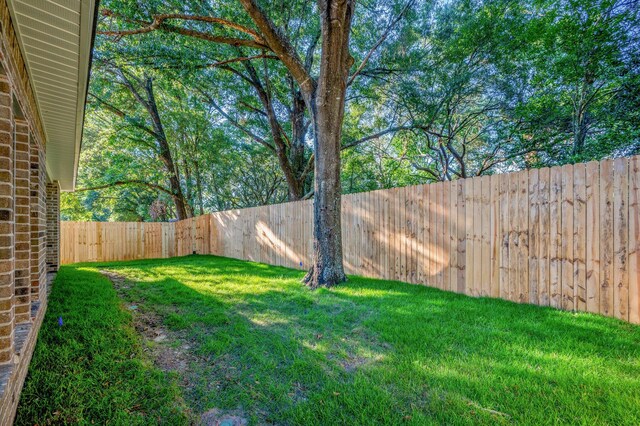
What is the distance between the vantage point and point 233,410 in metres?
1.71

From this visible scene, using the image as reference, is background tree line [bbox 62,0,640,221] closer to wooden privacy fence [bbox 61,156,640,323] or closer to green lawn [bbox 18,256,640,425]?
wooden privacy fence [bbox 61,156,640,323]

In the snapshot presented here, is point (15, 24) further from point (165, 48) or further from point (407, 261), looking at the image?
point (407, 261)

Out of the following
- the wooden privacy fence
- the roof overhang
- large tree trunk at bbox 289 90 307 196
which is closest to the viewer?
the roof overhang

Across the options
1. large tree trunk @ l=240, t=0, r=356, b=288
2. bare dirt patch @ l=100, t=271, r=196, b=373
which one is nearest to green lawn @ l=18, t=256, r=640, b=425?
bare dirt patch @ l=100, t=271, r=196, b=373

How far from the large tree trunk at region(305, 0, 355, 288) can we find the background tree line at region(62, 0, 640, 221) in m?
1.60

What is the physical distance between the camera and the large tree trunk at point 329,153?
14.4ft

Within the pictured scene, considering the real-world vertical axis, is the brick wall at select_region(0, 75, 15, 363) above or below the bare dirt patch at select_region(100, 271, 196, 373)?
above

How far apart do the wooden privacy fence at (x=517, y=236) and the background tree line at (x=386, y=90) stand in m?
3.23

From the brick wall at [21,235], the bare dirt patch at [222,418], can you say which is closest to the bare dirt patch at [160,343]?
the bare dirt patch at [222,418]

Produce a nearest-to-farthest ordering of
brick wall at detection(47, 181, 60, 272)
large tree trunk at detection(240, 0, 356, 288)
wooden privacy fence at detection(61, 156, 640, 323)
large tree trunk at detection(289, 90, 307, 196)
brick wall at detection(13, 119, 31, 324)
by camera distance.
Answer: brick wall at detection(13, 119, 31, 324)
wooden privacy fence at detection(61, 156, 640, 323)
large tree trunk at detection(240, 0, 356, 288)
brick wall at detection(47, 181, 60, 272)
large tree trunk at detection(289, 90, 307, 196)

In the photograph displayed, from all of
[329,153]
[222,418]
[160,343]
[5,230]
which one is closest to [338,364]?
[222,418]

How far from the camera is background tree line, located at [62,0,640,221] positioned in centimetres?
527

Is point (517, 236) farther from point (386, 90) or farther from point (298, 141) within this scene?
point (298, 141)

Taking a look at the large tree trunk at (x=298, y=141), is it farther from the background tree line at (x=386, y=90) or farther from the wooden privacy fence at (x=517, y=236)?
the wooden privacy fence at (x=517, y=236)
